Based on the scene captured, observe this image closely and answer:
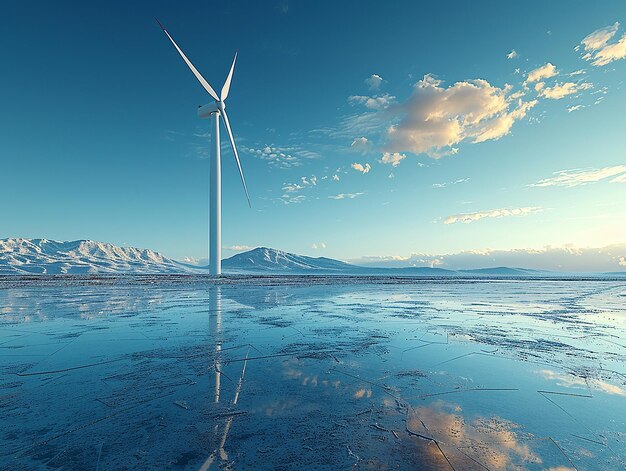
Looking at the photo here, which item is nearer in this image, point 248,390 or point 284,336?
point 248,390

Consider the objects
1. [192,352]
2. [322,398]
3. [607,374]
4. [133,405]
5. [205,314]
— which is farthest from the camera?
[205,314]

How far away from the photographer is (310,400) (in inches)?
175

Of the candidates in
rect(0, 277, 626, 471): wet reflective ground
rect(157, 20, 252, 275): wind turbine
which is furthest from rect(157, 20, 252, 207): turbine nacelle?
rect(0, 277, 626, 471): wet reflective ground

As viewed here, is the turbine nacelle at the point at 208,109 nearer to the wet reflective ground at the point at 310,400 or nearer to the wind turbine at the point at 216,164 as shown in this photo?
the wind turbine at the point at 216,164

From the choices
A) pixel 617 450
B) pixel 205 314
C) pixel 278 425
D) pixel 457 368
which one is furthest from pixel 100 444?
pixel 205 314

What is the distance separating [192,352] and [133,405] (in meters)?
2.73

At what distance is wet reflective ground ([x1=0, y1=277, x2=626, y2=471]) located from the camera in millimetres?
3084

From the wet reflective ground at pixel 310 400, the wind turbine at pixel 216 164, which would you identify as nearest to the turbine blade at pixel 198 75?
the wind turbine at pixel 216 164

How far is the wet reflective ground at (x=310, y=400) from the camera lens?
3.08 m

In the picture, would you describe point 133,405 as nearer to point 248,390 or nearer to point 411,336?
point 248,390

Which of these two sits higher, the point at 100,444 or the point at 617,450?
the point at 100,444

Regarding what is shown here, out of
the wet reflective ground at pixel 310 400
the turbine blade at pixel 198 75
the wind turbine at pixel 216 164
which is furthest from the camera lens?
the wind turbine at pixel 216 164

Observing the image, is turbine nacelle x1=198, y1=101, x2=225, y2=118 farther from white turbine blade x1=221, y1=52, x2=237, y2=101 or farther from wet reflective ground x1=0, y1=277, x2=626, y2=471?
wet reflective ground x1=0, y1=277, x2=626, y2=471

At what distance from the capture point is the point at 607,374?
5730mm
